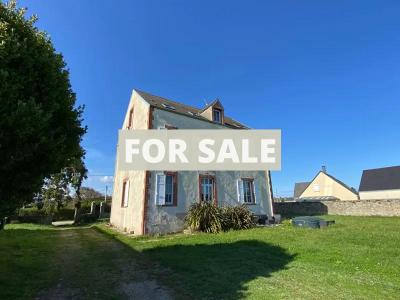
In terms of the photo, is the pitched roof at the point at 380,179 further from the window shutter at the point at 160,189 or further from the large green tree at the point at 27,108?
the large green tree at the point at 27,108

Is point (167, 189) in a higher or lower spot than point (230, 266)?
higher

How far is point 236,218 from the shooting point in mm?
17469

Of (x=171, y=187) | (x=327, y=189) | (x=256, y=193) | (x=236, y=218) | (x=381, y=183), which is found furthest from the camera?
(x=327, y=189)

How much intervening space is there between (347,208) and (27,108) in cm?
2805

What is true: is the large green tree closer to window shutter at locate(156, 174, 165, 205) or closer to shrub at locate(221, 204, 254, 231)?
window shutter at locate(156, 174, 165, 205)

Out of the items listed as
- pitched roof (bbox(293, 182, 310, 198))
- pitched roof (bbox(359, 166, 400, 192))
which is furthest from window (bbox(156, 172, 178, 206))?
pitched roof (bbox(293, 182, 310, 198))

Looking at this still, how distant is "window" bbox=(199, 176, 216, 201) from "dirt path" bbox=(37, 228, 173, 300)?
7553mm

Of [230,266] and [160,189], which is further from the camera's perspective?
[160,189]

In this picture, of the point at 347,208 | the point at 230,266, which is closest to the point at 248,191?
the point at 347,208

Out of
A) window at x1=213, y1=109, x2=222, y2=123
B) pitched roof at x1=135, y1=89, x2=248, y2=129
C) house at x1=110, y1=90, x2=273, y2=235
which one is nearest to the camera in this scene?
Result: house at x1=110, y1=90, x2=273, y2=235

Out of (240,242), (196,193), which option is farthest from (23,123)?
(196,193)

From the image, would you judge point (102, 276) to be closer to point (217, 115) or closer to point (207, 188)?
point (207, 188)

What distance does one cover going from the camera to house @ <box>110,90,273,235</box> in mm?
16656

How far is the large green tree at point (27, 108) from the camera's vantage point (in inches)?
269
